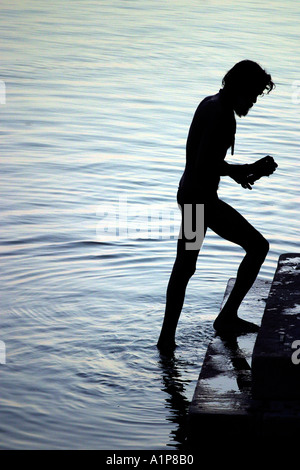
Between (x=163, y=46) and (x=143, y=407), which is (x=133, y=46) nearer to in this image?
(x=163, y=46)

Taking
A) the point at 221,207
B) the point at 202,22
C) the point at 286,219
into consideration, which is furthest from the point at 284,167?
the point at 202,22

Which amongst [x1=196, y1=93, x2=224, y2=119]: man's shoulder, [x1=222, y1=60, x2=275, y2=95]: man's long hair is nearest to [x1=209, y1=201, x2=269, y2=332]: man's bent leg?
[x1=196, y1=93, x2=224, y2=119]: man's shoulder

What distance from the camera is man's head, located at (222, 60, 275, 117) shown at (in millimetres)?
6002

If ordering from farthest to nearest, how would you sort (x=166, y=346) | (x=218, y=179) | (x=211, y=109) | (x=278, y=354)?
(x=166, y=346) < (x=218, y=179) < (x=211, y=109) < (x=278, y=354)

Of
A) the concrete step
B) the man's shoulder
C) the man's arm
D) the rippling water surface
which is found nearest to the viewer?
the concrete step

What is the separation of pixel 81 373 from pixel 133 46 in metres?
15.1

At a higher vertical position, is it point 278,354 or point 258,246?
point 258,246

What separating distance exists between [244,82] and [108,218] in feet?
12.2

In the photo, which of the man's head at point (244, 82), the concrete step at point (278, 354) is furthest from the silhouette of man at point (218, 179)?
the concrete step at point (278, 354)

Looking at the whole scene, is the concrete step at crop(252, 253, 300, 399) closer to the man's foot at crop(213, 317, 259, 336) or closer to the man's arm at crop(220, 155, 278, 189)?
the man's foot at crop(213, 317, 259, 336)

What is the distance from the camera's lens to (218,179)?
6.23m

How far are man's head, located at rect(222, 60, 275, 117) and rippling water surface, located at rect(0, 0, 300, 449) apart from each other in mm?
1638

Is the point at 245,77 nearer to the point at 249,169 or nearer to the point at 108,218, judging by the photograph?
the point at 249,169

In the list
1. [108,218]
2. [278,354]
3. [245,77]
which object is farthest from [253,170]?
[108,218]
